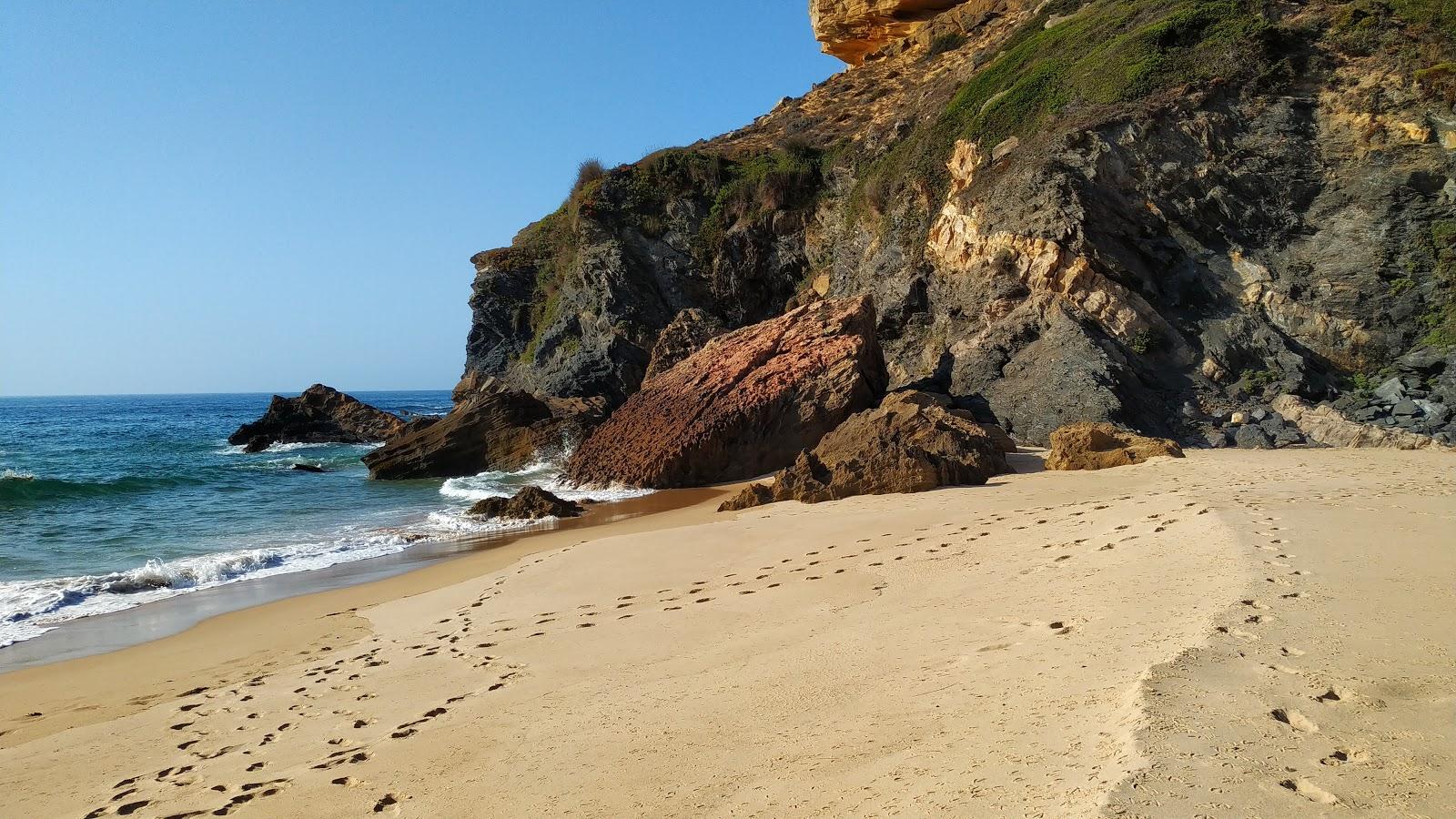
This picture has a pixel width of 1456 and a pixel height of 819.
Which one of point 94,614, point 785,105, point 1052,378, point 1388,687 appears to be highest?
point 785,105

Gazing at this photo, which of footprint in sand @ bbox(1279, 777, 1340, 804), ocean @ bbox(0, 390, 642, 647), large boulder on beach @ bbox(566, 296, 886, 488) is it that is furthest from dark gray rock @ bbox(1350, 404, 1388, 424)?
footprint in sand @ bbox(1279, 777, 1340, 804)

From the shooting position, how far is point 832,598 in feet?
17.3

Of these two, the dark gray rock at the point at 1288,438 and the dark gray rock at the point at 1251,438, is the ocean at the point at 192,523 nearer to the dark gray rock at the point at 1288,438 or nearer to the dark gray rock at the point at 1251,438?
the dark gray rock at the point at 1251,438

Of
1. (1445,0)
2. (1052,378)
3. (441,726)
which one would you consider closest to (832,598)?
(441,726)

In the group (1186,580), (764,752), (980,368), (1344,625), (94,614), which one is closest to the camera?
(764,752)

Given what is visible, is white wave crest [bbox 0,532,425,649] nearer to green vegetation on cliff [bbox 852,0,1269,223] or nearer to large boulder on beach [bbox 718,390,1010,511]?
large boulder on beach [bbox 718,390,1010,511]

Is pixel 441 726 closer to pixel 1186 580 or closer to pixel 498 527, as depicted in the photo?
pixel 1186 580

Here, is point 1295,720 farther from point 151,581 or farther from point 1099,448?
point 151,581

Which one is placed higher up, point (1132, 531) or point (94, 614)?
point (1132, 531)

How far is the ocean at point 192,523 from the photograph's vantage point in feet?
28.0

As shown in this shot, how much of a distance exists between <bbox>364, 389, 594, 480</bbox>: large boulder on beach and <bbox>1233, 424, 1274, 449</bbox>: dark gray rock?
1278 cm

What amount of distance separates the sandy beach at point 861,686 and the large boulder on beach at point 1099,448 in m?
2.72

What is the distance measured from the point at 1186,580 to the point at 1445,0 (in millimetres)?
19278

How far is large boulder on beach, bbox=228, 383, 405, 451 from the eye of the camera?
29.9 metres
